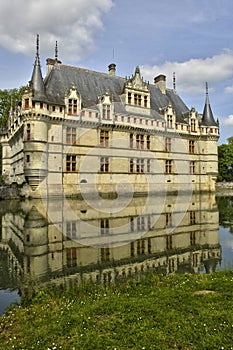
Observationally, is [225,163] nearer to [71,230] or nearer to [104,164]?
[104,164]

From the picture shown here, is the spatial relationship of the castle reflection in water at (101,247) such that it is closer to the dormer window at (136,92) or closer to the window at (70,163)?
the window at (70,163)

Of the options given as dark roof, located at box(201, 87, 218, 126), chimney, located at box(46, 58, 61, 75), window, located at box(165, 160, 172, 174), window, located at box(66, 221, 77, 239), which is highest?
chimney, located at box(46, 58, 61, 75)

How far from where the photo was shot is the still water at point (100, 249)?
6.55 m

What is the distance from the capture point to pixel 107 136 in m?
27.4

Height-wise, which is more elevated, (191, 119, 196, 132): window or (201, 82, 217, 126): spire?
(201, 82, 217, 126): spire

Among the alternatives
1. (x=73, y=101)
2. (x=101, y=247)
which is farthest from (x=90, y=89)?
(x=101, y=247)

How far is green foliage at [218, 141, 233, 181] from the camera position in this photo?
5025cm

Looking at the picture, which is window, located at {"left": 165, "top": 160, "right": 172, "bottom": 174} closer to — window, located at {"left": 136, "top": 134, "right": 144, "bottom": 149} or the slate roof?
window, located at {"left": 136, "top": 134, "right": 144, "bottom": 149}

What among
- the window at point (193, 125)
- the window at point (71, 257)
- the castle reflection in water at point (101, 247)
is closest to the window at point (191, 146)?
the window at point (193, 125)

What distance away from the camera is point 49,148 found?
79.3 feet

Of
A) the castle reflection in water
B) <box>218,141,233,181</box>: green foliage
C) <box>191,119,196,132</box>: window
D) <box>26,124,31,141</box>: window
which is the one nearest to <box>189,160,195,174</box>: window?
<box>191,119,196,132</box>: window

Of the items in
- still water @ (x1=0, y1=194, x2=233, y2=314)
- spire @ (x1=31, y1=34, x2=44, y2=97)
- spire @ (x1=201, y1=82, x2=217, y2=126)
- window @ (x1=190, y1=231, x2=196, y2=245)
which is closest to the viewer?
still water @ (x1=0, y1=194, x2=233, y2=314)

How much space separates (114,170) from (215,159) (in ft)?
46.9

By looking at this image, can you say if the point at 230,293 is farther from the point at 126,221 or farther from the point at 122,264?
the point at 126,221
